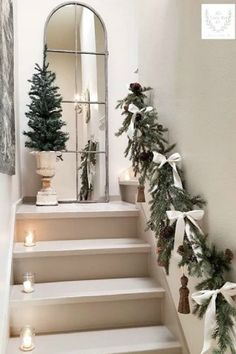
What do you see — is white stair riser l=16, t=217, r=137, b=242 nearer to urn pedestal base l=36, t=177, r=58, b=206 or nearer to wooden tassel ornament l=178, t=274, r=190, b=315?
urn pedestal base l=36, t=177, r=58, b=206

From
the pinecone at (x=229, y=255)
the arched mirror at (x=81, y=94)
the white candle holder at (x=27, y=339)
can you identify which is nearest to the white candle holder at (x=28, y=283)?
the white candle holder at (x=27, y=339)

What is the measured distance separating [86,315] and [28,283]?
36 centimetres

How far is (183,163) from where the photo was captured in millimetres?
1523

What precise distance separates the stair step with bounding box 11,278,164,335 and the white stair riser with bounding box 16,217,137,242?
415 millimetres

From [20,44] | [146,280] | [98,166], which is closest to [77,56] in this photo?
[20,44]

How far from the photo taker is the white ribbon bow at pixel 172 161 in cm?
146

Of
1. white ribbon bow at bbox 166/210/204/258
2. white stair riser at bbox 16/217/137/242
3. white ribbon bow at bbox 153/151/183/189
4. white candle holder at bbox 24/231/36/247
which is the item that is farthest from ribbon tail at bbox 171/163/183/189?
white candle holder at bbox 24/231/36/247

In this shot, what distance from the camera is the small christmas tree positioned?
2.93 meters

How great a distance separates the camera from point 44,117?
2.97 m

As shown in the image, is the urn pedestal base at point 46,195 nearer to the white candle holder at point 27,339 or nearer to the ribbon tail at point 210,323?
the white candle holder at point 27,339

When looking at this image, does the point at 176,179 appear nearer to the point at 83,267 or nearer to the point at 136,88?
the point at 136,88

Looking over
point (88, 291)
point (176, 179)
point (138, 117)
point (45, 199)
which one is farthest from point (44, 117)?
point (176, 179)

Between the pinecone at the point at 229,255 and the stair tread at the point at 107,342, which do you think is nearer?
the pinecone at the point at 229,255

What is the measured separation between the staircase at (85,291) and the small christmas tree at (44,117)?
839 millimetres
